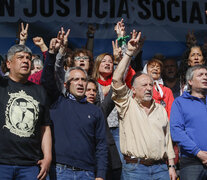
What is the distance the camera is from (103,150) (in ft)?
16.0

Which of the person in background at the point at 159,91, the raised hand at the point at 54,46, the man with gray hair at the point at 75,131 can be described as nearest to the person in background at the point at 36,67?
the person in background at the point at 159,91

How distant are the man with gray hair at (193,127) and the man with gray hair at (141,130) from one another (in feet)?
0.59

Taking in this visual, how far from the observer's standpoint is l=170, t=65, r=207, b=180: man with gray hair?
525cm

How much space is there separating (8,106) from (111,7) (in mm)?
4225

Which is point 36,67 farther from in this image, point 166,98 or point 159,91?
point 166,98

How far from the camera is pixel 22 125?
4.48m

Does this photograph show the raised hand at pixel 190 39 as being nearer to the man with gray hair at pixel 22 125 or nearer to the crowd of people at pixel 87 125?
the crowd of people at pixel 87 125

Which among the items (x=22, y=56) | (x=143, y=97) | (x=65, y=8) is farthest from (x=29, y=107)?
(x=65, y=8)

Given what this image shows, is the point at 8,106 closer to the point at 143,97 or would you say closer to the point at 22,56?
the point at 22,56

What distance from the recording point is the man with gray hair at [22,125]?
4.42 meters

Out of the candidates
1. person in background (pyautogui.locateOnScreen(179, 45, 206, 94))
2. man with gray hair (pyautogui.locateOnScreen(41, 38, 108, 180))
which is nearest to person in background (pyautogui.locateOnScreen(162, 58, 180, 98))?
person in background (pyautogui.locateOnScreen(179, 45, 206, 94))

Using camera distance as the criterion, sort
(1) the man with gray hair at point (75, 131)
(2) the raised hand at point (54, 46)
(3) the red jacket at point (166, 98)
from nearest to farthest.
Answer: (1) the man with gray hair at point (75, 131), (2) the raised hand at point (54, 46), (3) the red jacket at point (166, 98)

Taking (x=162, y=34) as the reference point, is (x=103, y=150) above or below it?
below

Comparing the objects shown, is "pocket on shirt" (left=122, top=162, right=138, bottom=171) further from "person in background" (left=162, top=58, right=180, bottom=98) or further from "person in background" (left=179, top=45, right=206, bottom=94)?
"person in background" (left=162, top=58, right=180, bottom=98)
